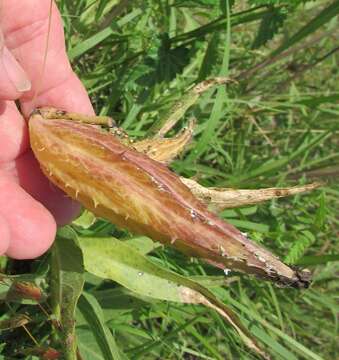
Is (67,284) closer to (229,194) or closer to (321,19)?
(229,194)

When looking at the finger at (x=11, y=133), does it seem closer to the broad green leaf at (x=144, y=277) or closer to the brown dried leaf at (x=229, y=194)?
the broad green leaf at (x=144, y=277)

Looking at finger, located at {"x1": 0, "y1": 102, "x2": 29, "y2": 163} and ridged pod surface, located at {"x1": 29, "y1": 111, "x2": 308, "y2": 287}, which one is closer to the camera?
ridged pod surface, located at {"x1": 29, "y1": 111, "x2": 308, "y2": 287}

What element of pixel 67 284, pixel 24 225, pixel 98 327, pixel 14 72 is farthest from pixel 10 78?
pixel 98 327

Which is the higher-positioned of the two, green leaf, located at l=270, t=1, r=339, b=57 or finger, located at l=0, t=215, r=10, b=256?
green leaf, located at l=270, t=1, r=339, b=57

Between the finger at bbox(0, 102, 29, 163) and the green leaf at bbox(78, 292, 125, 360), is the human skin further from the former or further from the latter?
the green leaf at bbox(78, 292, 125, 360)

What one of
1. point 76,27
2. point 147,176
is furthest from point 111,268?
point 76,27

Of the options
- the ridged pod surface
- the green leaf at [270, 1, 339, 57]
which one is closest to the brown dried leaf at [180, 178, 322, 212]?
the ridged pod surface

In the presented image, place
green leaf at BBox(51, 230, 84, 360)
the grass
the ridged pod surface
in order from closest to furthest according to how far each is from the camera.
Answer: the ridged pod surface → green leaf at BBox(51, 230, 84, 360) → the grass
